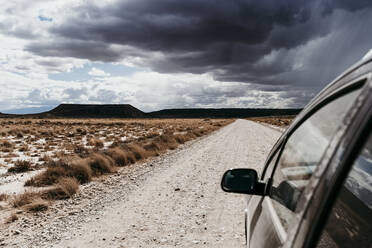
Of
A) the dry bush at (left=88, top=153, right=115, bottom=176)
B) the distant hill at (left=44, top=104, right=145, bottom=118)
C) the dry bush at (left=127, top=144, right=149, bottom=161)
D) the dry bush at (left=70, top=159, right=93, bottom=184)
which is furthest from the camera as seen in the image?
the distant hill at (left=44, top=104, right=145, bottom=118)

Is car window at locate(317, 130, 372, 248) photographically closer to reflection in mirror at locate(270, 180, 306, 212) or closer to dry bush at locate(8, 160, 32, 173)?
reflection in mirror at locate(270, 180, 306, 212)

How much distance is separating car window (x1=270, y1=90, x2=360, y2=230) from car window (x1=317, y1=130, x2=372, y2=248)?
22 centimetres

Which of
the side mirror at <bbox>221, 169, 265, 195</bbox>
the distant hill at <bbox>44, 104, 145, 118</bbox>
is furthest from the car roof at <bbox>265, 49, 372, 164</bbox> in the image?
the distant hill at <bbox>44, 104, 145, 118</bbox>

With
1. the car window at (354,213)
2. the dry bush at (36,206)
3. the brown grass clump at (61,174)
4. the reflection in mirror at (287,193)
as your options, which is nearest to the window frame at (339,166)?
the car window at (354,213)

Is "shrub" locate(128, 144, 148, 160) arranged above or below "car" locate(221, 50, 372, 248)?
below

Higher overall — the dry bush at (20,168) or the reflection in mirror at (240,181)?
the reflection in mirror at (240,181)

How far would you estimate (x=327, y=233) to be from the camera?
1363 mm

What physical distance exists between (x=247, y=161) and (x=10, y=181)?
26.9 feet

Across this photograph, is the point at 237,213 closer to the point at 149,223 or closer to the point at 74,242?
the point at 149,223

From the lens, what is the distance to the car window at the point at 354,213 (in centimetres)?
133

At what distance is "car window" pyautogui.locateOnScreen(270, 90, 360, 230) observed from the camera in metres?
1.26

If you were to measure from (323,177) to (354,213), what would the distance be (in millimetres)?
875

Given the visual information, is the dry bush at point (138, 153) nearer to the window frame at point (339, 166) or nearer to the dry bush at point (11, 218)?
the dry bush at point (11, 218)

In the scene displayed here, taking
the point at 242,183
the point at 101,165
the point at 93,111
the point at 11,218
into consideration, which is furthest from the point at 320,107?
the point at 93,111
